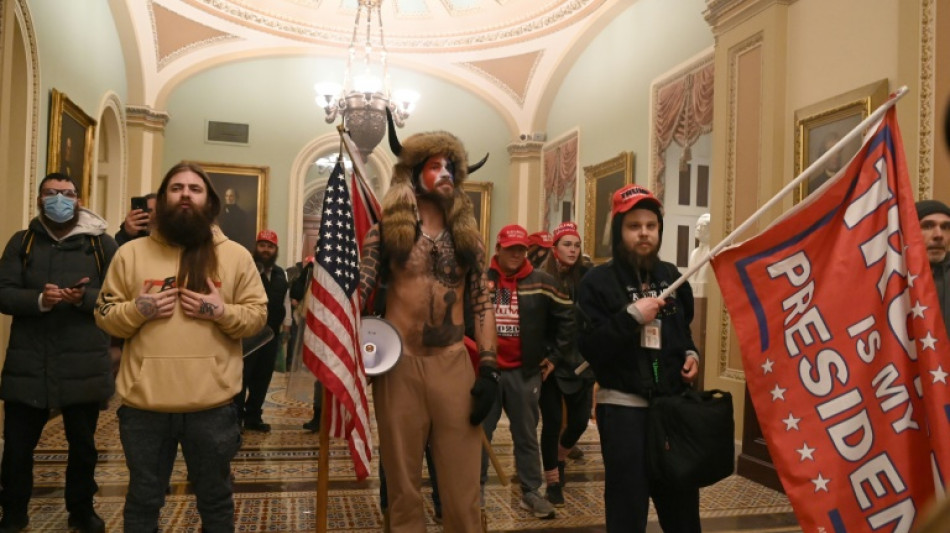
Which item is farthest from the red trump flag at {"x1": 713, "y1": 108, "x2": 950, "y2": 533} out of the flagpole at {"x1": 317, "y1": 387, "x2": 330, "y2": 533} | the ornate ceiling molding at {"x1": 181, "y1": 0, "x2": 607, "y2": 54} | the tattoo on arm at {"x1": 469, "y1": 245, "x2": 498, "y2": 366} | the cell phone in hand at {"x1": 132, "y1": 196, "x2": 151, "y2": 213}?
the ornate ceiling molding at {"x1": 181, "y1": 0, "x2": 607, "y2": 54}

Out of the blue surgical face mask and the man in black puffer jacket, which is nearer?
the man in black puffer jacket

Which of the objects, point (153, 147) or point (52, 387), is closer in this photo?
point (52, 387)

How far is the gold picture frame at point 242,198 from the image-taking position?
12.6m

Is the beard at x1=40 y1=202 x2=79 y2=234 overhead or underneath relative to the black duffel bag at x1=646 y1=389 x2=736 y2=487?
overhead

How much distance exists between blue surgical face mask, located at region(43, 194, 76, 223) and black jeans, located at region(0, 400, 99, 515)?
97cm

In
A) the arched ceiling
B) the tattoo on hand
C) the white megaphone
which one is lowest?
the white megaphone

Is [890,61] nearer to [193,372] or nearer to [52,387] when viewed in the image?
[193,372]

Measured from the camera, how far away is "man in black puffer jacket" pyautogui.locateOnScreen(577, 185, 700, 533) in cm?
268

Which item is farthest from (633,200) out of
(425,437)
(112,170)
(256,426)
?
(112,170)

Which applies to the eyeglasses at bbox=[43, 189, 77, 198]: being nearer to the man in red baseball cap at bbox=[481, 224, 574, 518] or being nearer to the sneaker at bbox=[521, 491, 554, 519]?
the man in red baseball cap at bbox=[481, 224, 574, 518]

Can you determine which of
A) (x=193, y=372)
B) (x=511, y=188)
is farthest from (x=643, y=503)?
(x=511, y=188)

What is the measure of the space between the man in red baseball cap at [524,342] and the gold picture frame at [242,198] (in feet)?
29.6

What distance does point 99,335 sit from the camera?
12.2ft

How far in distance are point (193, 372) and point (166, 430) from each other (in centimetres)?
27
